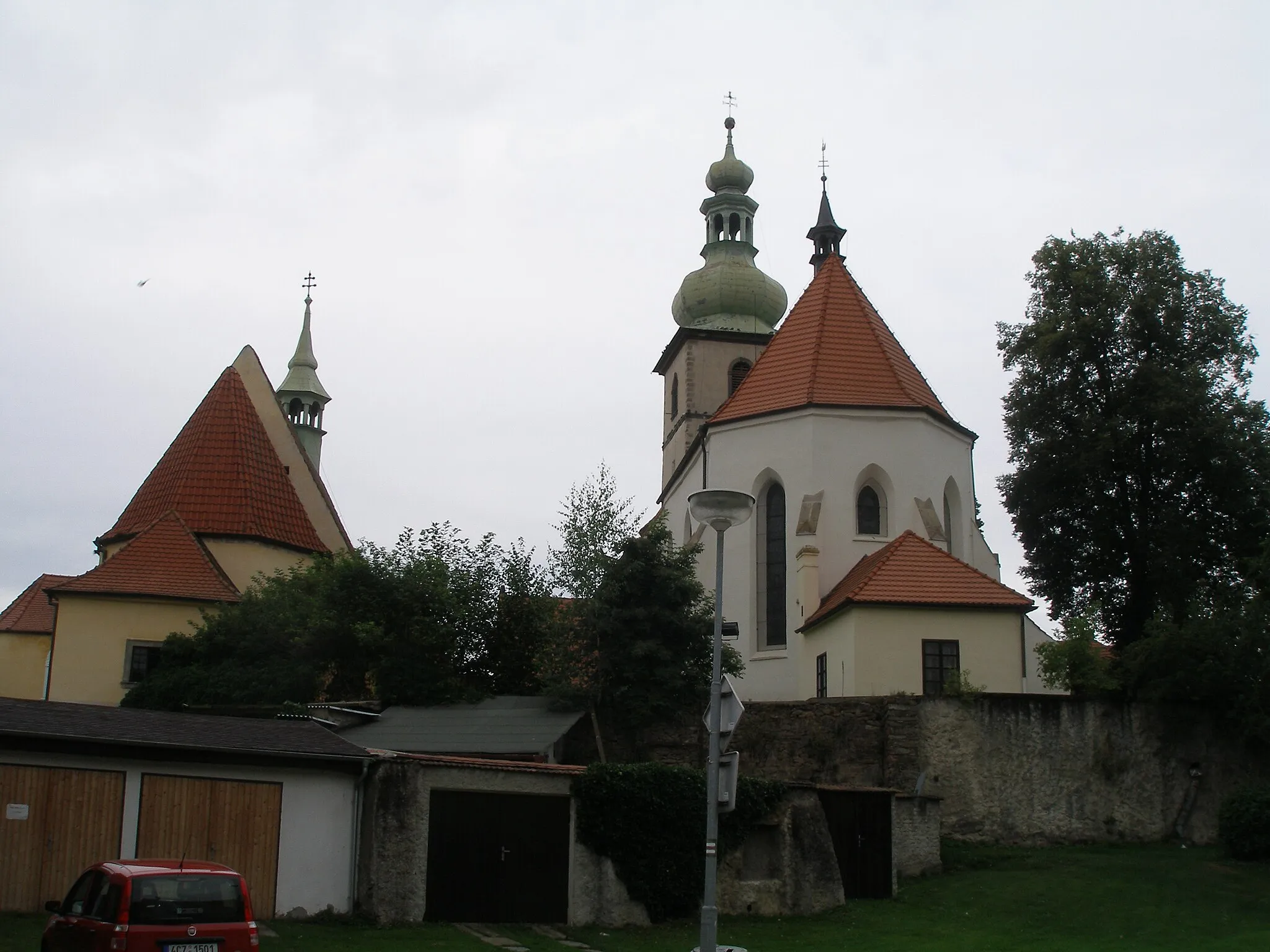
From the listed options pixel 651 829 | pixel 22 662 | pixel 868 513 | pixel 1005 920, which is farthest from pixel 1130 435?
pixel 22 662

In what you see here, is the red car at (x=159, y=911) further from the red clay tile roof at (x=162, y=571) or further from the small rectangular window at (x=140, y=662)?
the red clay tile roof at (x=162, y=571)

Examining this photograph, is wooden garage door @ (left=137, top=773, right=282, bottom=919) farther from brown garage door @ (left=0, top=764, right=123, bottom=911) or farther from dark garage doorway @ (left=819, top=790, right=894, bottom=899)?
dark garage doorway @ (left=819, top=790, right=894, bottom=899)

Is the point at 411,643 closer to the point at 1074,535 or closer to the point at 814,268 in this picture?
the point at 1074,535

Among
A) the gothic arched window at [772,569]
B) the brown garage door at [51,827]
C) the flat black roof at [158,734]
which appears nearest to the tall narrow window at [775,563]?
the gothic arched window at [772,569]

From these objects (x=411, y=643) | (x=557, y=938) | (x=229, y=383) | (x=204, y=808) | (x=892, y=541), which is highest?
(x=229, y=383)

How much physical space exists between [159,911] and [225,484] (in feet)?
87.4

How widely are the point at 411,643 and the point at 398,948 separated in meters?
13.0

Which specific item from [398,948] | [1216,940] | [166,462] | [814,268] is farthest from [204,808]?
[814,268]

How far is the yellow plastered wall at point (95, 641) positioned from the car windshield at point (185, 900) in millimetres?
21575

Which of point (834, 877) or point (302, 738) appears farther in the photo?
point (834, 877)

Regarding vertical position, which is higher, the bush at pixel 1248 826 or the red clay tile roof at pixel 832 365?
the red clay tile roof at pixel 832 365

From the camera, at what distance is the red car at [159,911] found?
42.0 ft

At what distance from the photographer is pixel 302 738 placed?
65.5ft

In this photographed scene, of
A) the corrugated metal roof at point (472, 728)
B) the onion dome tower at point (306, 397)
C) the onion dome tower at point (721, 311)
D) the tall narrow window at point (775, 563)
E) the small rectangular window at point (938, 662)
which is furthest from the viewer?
the onion dome tower at point (306, 397)
